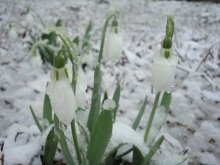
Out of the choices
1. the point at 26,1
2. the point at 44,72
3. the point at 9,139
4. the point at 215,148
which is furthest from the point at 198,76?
the point at 26,1

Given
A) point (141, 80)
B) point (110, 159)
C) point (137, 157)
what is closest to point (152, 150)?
point (137, 157)

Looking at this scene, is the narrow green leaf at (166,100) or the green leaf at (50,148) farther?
the narrow green leaf at (166,100)

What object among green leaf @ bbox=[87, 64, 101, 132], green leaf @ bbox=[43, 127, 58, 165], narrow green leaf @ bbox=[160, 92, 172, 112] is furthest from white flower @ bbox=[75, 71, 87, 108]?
narrow green leaf @ bbox=[160, 92, 172, 112]

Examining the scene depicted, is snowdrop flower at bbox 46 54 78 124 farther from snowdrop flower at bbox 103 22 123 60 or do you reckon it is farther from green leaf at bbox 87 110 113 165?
snowdrop flower at bbox 103 22 123 60

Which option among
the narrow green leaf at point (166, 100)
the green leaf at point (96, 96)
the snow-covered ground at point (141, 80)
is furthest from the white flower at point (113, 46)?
the snow-covered ground at point (141, 80)

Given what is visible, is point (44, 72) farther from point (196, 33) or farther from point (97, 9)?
point (97, 9)

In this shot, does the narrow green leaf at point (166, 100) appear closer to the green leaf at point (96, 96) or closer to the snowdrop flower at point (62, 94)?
the green leaf at point (96, 96)
